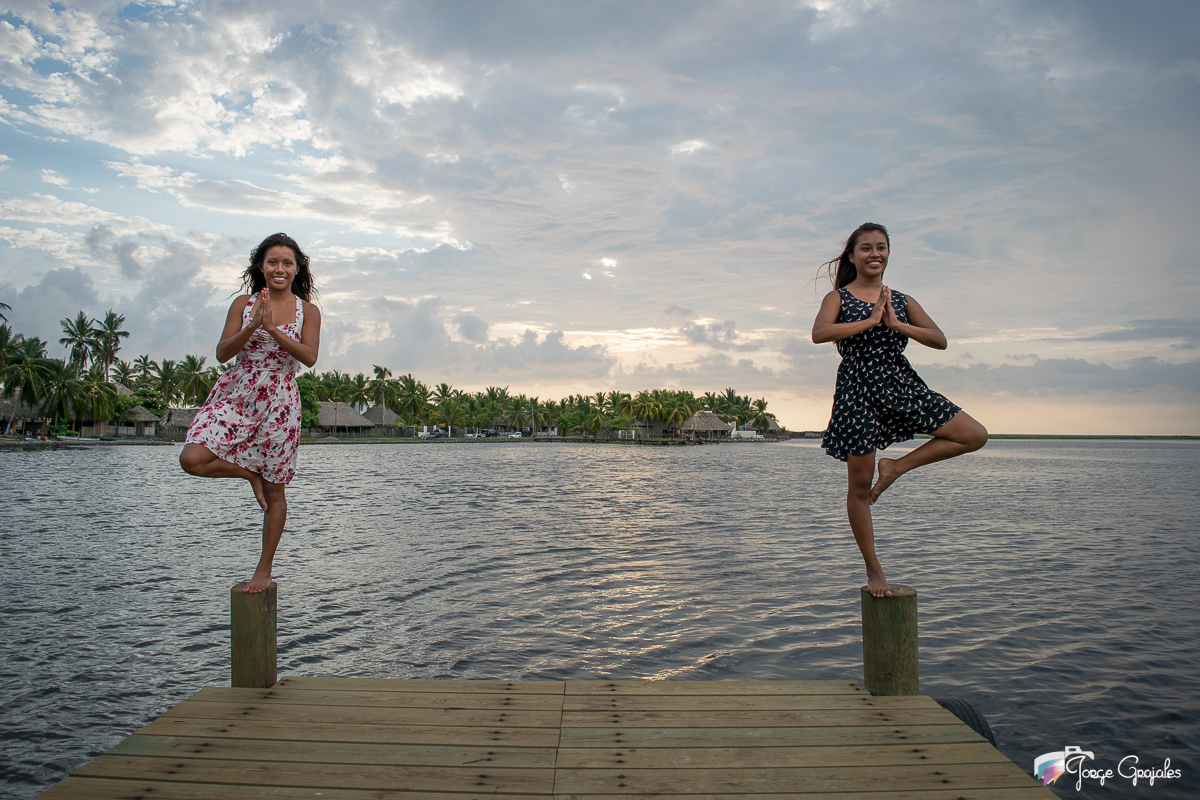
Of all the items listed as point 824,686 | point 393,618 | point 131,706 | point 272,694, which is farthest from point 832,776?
point 393,618

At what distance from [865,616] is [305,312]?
3.58 metres

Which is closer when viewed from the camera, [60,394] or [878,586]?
[878,586]

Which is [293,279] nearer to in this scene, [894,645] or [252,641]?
[252,641]

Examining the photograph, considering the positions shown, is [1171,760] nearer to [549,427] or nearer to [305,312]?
[305,312]

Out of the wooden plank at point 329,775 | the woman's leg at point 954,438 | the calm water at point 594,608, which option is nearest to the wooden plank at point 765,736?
the wooden plank at point 329,775

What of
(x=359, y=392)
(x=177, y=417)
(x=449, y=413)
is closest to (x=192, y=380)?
(x=177, y=417)

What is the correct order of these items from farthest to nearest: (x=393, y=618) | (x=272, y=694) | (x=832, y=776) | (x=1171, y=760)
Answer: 1. (x=393, y=618)
2. (x=1171, y=760)
3. (x=272, y=694)
4. (x=832, y=776)

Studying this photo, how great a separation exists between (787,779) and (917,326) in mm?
2411

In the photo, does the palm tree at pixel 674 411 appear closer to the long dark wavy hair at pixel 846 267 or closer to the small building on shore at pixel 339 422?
the small building on shore at pixel 339 422

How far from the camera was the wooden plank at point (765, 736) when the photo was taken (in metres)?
2.94

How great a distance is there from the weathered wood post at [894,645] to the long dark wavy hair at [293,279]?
3.77m

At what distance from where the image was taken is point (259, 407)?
379 centimetres

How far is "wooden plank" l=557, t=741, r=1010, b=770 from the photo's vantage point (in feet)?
8.97

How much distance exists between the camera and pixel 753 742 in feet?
9.71
